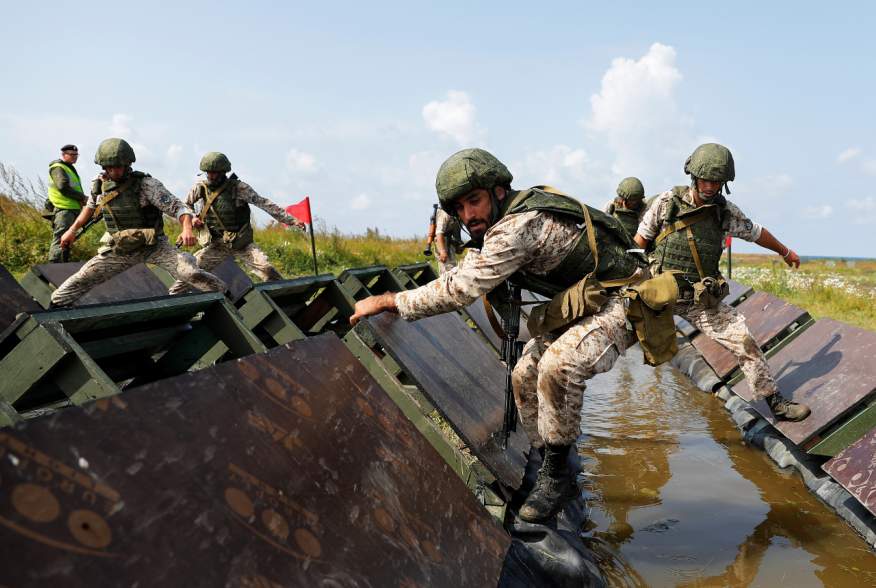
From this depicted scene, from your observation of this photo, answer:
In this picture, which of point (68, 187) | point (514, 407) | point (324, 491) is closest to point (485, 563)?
point (324, 491)

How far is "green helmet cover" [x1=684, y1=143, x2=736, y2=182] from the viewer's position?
16.0 ft

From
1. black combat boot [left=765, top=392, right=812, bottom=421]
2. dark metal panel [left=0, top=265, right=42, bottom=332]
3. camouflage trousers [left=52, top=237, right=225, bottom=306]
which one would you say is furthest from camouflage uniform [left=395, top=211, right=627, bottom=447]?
camouflage trousers [left=52, top=237, right=225, bottom=306]

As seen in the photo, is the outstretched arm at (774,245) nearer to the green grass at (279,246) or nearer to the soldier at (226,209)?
the soldier at (226,209)

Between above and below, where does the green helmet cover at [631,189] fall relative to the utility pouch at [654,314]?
above

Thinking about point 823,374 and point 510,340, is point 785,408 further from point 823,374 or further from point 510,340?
point 510,340

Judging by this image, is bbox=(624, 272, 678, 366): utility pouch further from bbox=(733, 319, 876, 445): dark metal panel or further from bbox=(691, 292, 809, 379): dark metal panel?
bbox=(691, 292, 809, 379): dark metal panel

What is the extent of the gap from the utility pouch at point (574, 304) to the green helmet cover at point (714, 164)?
1917mm

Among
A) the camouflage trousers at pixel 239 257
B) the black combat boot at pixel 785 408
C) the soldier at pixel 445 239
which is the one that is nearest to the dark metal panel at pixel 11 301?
the camouflage trousers at pixel 239 257

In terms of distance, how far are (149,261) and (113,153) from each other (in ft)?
3.37

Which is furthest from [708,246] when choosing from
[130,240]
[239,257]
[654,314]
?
[239,257]

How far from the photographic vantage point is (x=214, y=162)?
25.7 feet

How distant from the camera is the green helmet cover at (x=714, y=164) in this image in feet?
16.0

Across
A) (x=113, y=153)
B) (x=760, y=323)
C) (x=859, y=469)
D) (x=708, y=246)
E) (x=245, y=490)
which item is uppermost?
(x=113, y=153)

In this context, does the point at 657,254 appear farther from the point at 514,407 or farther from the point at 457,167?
the point at 457,167
